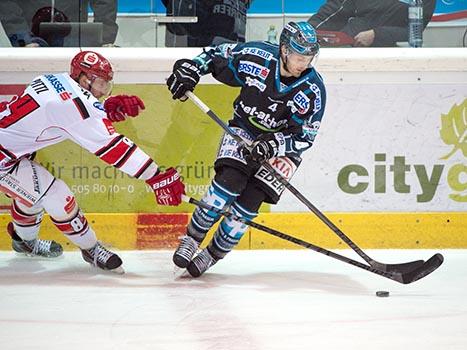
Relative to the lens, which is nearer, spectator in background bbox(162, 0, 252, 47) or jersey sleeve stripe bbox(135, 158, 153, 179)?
jersey sleeve stripe bbox(135, 158, 153, 179)

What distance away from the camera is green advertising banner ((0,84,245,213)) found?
5125mm

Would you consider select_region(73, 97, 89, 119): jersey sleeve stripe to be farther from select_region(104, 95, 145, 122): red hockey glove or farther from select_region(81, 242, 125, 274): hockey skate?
select_region(81, 242, 125, 274): hockey skate

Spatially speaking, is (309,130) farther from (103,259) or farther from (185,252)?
(103,259)

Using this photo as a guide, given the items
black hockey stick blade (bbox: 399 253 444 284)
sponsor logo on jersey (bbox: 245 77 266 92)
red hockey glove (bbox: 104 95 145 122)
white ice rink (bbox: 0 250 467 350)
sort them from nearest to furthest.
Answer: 1. white ice rink (bbox: 0 250 467 350)
2. black hockey stick blade (bbox: 399 253 444 284)
3. sponsor logo on jersey (bbox: 245 77 266 92)
4. red hockey glove (bbox: 104 95 145 122)

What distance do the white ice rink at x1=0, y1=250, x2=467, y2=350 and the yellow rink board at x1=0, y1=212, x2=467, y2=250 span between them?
182 mm

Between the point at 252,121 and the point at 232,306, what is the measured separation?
1.00 m

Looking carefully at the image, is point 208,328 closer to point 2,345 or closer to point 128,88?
point 2,345

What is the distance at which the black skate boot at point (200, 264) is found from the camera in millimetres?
4285

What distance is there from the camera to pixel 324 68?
5117 millimetres

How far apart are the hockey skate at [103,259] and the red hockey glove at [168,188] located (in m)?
0.41

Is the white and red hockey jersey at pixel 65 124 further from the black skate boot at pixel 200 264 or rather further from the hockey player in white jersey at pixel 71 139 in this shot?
the black skate boot at pixel 200 264

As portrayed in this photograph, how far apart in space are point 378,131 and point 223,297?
167 centimetres

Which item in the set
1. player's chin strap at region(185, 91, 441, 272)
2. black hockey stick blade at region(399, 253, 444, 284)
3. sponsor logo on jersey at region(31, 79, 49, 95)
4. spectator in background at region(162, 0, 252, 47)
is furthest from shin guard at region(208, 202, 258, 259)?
spectator in background at region(162, 0, 252, 47)

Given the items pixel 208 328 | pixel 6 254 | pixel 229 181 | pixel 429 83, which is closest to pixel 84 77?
pixel 229 181
